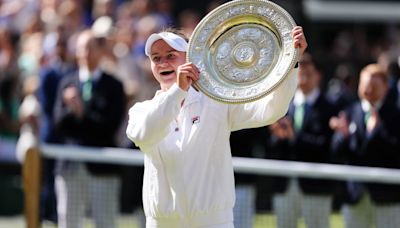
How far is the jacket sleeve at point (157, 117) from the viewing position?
24.0 ft

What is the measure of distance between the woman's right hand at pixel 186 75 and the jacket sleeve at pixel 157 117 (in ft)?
0.11

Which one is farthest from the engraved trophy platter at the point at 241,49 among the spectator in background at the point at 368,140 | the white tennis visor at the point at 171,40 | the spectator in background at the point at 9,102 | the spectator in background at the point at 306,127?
the spectator in background at the point at 9,102

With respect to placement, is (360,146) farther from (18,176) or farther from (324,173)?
(18,176)

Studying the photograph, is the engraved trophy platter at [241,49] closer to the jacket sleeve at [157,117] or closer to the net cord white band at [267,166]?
the jacket sleeve at [157,117]

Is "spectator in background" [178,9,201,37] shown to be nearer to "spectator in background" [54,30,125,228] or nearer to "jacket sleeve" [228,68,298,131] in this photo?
"spectator in background" [54,30,125,228]

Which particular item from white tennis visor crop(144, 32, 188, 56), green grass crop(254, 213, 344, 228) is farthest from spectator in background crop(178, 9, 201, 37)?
white tennis visor crop(144, 32, 188, 56)

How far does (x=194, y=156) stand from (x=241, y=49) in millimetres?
690

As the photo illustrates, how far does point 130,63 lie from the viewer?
14.4 m

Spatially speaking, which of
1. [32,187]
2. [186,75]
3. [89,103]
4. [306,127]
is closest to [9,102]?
[89,103]

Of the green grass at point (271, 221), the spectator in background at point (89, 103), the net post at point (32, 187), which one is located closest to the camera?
the green grass at point (271, 221)

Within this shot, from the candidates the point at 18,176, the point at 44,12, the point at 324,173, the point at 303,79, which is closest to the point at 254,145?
the point at 303,79

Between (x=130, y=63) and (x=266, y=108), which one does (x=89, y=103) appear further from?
(x=266, y=108)

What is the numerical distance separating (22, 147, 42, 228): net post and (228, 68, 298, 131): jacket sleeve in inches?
173

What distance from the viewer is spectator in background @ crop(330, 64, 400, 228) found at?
10.3m
